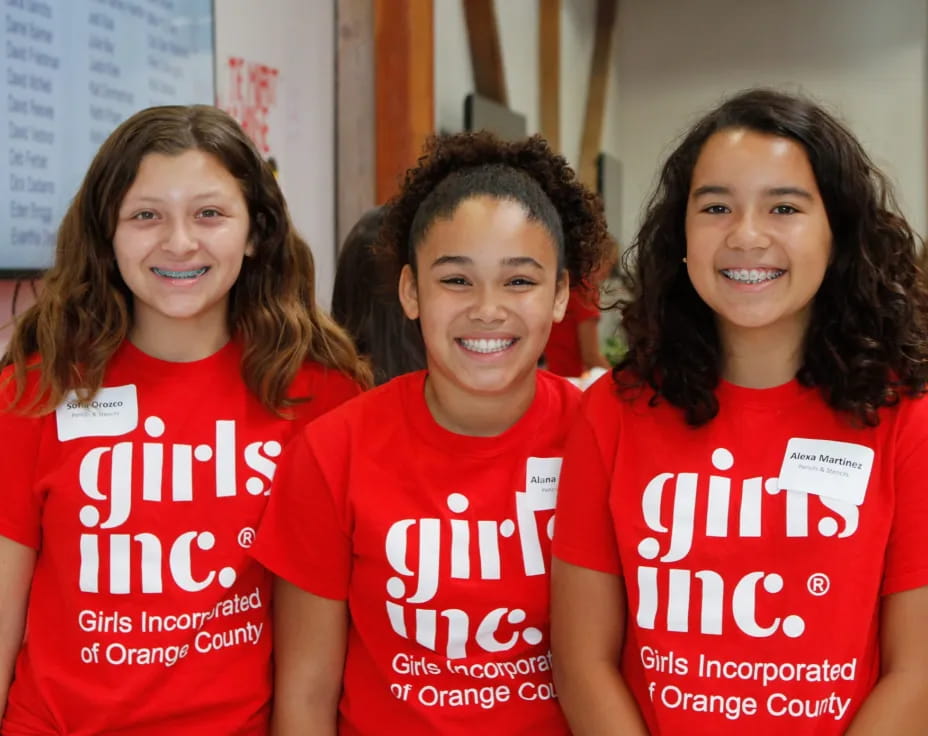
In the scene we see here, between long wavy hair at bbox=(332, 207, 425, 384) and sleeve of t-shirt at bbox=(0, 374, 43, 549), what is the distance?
0.65m

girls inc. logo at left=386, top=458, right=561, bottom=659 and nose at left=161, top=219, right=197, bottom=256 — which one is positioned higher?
nose at left=161, top=219, right=197, bottom=256

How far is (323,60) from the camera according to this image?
3.39 meters

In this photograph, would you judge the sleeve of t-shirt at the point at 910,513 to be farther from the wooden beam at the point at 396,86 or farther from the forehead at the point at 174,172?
the wooden beam at the point at 396,86

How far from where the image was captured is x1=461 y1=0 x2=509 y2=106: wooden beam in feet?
15.8

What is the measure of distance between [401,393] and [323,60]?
87.5 inches

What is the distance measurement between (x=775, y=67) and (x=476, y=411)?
6.66 m

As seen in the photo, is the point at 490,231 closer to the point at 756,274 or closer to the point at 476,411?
the point at 476,411

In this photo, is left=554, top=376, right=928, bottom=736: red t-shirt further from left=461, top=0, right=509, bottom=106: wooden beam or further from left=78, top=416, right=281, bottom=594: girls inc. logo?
left=461, top=0, right=509, bottom=106: wooden beam

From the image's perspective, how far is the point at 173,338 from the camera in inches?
61.6

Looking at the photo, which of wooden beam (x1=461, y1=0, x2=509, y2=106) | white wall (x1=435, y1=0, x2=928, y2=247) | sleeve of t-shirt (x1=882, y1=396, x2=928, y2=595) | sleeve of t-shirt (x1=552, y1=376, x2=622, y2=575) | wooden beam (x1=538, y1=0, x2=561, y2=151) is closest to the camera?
sleeve of t-shirt (x1=882, y1=396, x2=928, y2=595)

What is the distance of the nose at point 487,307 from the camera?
1421mm

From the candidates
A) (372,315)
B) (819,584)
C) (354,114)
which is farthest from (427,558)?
(354,114)

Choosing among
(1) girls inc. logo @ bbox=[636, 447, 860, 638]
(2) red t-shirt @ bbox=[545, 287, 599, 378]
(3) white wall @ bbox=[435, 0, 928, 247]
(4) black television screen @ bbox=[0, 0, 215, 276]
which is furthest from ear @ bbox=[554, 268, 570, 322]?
(3) white wall @ bbox=[435, 0, 928, 247]

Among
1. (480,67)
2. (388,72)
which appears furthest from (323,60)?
(480,67)
